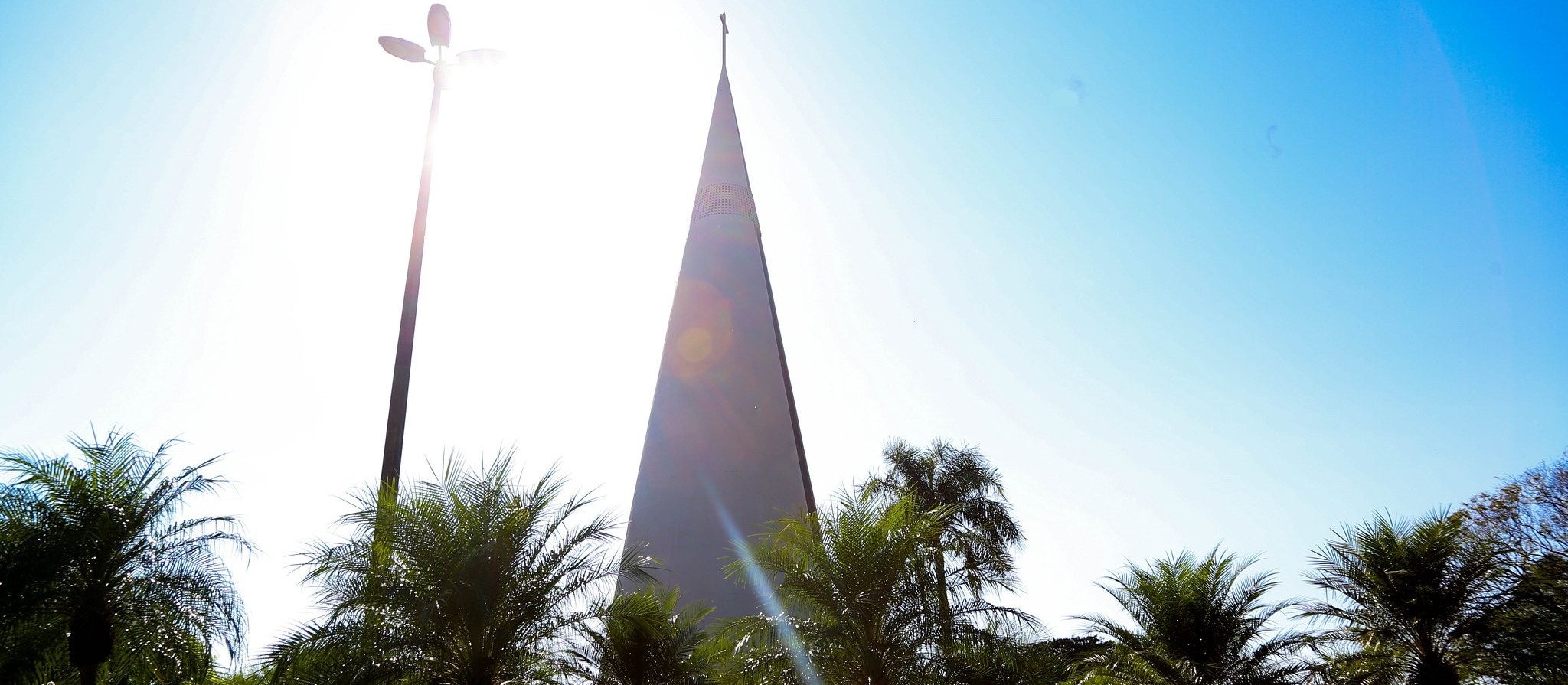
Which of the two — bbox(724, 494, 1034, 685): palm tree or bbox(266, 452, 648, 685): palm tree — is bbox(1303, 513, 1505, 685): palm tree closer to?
bbox(724, 494, 1034, 685): palm tree

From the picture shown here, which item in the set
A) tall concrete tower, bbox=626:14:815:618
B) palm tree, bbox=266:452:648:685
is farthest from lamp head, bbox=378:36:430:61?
tall concrete tower, bbox=626:14:815:618

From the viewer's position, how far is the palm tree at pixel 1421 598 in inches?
472

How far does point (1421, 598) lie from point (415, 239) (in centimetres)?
1296

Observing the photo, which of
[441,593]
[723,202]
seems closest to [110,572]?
[441,593]

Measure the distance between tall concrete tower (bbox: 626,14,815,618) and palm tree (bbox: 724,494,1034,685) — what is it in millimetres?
5077

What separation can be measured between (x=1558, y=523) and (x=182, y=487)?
23.1 meters

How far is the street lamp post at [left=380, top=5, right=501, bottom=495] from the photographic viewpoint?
Answer: 8.77 meters

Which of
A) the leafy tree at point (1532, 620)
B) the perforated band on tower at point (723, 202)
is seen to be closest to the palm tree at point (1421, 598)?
the leafy tree at point (1532, 620)

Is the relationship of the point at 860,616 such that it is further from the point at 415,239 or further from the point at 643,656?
the point at 415,239

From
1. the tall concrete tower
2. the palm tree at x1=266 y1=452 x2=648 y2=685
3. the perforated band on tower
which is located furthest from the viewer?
the perforated band on tower

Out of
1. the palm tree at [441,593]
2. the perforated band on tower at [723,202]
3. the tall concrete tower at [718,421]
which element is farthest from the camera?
the perforated band on tower at [723,202]

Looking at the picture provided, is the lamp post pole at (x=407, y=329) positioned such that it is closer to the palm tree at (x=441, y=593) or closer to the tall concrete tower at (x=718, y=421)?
the palm tree at (x=441, y=593)

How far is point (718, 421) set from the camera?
61.5 ft

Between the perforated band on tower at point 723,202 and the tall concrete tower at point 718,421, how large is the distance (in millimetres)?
25
